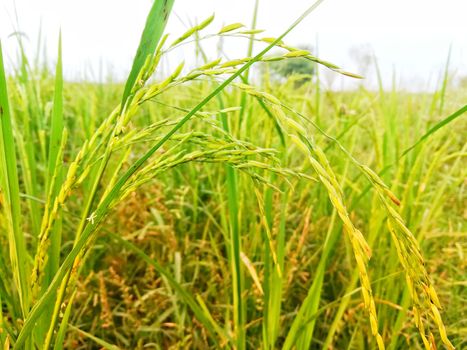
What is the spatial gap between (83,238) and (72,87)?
2821mm

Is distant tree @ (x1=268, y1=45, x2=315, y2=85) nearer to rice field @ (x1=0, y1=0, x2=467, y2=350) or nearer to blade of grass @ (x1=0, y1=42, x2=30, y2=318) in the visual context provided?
rice field @ (x1=0, y1=0, x2=467, y2=350)

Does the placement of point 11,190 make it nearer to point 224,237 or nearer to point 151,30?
point 151,30

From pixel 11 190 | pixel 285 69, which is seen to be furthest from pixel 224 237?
pixel 285 69

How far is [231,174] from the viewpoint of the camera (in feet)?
2.69

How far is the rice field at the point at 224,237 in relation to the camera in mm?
557

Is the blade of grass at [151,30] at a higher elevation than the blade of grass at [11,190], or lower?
higher

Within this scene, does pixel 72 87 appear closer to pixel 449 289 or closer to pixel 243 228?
pixel 243 228

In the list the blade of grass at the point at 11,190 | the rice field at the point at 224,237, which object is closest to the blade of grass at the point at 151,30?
the rice field at the point at 224,237

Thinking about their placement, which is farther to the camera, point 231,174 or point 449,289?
point 449,289

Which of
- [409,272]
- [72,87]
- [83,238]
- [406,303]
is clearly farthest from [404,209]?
[72,87]

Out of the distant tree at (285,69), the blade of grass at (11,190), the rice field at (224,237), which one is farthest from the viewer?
the distant tree at (285,69)

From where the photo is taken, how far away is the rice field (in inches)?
21.9

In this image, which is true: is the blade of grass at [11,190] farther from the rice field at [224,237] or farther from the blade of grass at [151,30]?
the blade of grass at [151,30]

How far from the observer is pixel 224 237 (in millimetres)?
1210
